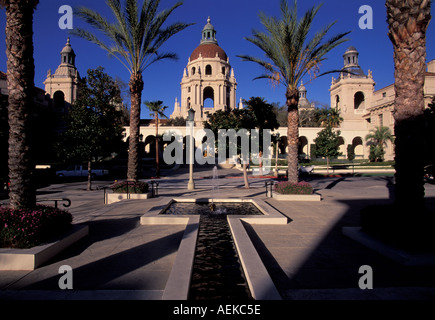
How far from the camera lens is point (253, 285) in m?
4.04

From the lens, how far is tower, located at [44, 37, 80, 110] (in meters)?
58.9

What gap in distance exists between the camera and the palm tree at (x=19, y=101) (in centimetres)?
594

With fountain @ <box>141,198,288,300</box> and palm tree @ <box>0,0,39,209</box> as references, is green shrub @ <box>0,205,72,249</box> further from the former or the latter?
fountain @ <box>141,198,288,300</box>

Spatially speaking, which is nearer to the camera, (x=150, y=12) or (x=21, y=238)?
(x=21, y=238)

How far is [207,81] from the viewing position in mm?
74562

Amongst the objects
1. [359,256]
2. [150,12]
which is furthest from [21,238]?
[150,12]

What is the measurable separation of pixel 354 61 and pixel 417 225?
76451 mm

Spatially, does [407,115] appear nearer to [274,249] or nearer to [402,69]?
[402,69]

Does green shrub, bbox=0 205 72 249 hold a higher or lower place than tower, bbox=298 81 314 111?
lower

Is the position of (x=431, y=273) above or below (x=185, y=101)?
below

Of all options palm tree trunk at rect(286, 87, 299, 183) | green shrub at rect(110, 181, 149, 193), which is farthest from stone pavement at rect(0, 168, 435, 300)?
palm tree trunk at rect(286, 87, 299, 183)

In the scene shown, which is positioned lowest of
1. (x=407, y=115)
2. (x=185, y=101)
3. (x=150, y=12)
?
(x=407, y=115)

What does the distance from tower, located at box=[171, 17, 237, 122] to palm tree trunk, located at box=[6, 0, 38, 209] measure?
64564 millimetres

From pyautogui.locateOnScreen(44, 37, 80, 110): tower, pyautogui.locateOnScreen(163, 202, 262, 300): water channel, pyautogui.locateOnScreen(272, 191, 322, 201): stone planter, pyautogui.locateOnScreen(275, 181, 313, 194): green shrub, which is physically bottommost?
pyautogui.locateOnScreen(163, 202, 262, 300): water channel
